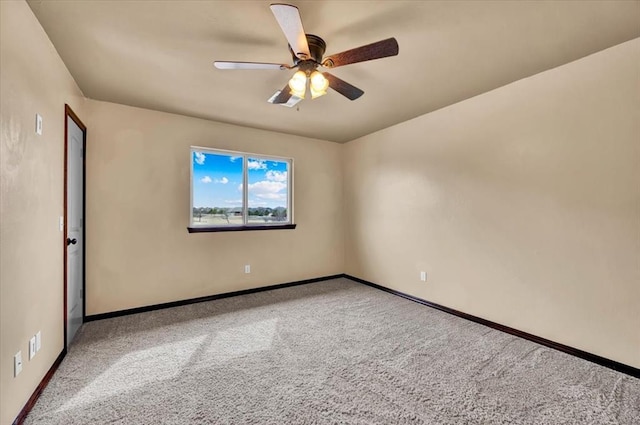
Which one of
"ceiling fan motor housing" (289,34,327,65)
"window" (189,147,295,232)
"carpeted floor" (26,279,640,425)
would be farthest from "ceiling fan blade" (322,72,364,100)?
"window" (189,147,295,232)

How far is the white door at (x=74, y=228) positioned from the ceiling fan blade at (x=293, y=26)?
2.14m

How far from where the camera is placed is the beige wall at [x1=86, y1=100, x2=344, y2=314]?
3.10 metres

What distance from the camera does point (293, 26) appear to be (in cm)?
148

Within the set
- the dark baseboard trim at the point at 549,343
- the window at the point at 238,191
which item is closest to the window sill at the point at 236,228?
the window at the point at 238,191

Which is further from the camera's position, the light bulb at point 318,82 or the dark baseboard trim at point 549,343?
the dark baseboard trim at point 549,343

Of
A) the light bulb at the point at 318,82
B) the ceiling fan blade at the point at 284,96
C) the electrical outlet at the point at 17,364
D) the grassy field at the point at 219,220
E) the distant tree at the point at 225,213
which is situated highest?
the ceiling fan blade at the point at 284,96

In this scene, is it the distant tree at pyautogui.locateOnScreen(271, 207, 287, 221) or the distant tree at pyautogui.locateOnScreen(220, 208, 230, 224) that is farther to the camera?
the distant tree at pyautogui.locateOnScreen(271, 207, 287, 221)

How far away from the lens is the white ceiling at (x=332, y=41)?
1.69 m

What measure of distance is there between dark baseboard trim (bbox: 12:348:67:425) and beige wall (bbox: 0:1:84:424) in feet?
0.12

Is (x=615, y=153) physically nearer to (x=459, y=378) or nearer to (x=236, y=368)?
(x=459, y=378)

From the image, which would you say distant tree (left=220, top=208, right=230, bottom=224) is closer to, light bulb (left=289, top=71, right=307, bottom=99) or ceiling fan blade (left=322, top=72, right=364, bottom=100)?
light bulb (left=289, top=71, right=307, bottom=99)

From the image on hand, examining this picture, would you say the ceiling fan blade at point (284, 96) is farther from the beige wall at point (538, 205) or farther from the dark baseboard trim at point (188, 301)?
the dark baseboard trim at point (188, 301)

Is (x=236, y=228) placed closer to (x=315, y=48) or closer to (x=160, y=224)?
(x=160, y=224)

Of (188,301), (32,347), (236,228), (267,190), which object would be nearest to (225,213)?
(236,228)
